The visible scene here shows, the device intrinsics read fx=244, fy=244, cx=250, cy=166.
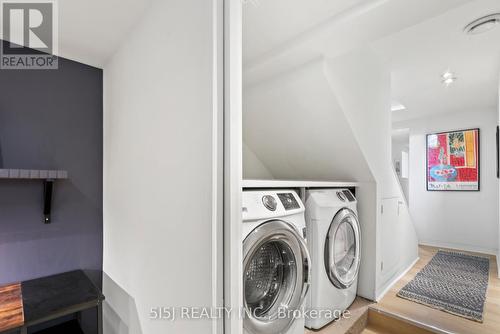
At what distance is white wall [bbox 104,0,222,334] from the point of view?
854mm

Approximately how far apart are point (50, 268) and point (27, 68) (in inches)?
51.1

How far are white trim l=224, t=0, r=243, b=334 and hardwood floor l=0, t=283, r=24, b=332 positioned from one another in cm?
97

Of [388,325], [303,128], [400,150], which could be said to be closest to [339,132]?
[303,128]

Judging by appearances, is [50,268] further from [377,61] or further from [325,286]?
[377,61]

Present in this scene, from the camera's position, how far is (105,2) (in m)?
1.21

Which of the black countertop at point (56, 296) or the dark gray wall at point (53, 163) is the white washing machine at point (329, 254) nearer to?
the black countertop at point (56, 296)

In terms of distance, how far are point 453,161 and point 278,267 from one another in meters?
4.21

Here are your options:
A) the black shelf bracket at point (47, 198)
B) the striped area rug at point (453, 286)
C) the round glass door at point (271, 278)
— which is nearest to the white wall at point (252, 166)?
the round glass door at point (271, 278)

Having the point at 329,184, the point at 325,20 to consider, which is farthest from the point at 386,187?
the point at 325,20

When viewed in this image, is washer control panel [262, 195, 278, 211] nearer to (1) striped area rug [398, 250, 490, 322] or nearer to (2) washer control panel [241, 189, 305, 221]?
(2) washer control panel [241, 189, 305, 221]

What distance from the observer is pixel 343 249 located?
80.2 inches

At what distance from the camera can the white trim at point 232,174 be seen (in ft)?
2.71

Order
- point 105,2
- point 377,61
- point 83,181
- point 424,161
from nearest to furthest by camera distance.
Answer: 1. point 105,2
2. point 83,181
3. point 377,61
4. point 424,161

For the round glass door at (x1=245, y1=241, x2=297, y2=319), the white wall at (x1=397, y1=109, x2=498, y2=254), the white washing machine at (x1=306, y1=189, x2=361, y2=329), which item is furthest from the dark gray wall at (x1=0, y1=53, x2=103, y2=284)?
the white wall at (x1=397, y1=109, x2=498, y2=254)
